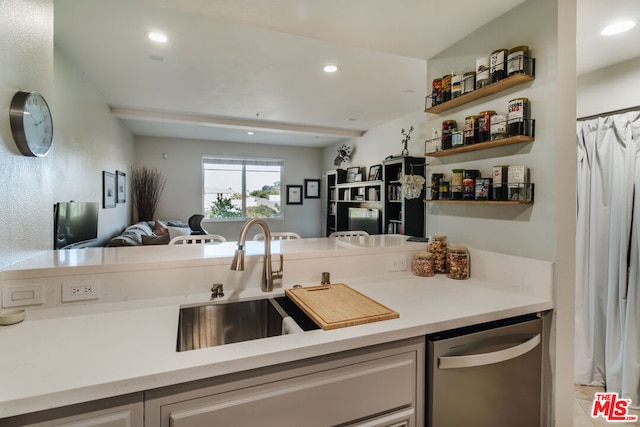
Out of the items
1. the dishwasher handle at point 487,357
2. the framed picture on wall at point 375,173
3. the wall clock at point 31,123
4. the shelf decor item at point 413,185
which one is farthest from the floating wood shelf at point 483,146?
the framed picture on wall at point 375,173

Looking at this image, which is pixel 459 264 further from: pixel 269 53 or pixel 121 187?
pixel 121 187

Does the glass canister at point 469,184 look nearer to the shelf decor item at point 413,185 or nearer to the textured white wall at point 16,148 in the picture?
the shelf decor item at point 413,185

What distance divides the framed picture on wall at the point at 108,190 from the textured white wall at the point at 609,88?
5055mm

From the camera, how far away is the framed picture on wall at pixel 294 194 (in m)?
7.50

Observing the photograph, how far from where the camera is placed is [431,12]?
1615 mm

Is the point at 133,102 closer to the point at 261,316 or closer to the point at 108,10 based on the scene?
the point at 108,10

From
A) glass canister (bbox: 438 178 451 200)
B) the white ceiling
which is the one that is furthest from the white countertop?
the white ceiling

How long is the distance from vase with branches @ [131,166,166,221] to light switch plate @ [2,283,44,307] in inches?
207

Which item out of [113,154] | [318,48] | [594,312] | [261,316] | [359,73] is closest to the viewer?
[261,316]

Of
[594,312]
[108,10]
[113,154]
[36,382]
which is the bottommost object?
[594,312]

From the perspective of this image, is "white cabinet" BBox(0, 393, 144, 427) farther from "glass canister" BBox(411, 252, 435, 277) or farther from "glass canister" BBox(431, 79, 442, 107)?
"glass canister" BBox(431, 79, 442, 107)

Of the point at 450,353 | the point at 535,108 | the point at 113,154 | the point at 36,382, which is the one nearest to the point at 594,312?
the point at 535,108

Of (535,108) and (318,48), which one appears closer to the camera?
(535,108)

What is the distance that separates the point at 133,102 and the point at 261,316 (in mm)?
3964
